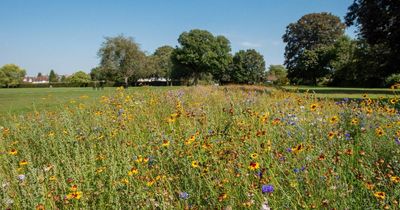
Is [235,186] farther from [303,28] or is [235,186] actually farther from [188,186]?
[303,28]

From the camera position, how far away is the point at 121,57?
193ft

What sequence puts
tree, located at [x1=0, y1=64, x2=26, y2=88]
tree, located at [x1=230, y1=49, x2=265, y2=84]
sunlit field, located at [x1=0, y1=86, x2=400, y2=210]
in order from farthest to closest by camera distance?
tree, located at [x1=0, y1=64, x2=26, y2=88] < tree, located at [x1=230, y1=49, x2=265, y2=84] < sunlit field, located at [x1=0, y1=86, x2=400, y2=210]

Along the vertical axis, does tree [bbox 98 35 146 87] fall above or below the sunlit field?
above

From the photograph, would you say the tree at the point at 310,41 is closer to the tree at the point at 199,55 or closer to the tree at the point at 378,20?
the tree at the point at 199,55

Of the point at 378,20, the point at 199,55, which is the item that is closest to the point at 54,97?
the point at 378,20

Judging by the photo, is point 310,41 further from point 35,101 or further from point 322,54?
point 35,101

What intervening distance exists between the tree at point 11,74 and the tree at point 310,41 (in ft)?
309

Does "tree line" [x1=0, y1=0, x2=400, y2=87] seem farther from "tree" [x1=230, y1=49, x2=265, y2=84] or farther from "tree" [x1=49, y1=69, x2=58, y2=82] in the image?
"tree" [x1=49, y1=69, x2=58, y2=82]

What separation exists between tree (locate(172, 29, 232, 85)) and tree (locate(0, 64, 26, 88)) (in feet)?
224

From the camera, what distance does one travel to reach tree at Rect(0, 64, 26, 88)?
364 feet

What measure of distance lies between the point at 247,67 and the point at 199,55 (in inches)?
826

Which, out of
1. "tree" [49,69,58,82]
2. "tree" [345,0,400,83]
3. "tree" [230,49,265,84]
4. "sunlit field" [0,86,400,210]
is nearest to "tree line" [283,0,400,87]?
"tree" [345,0,400,83]

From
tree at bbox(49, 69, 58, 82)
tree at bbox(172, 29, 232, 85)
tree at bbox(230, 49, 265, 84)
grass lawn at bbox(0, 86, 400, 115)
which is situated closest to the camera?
grass lawn at bbox(0, 86, 400, 115)

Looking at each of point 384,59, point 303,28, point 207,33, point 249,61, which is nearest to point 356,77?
point 303,28
